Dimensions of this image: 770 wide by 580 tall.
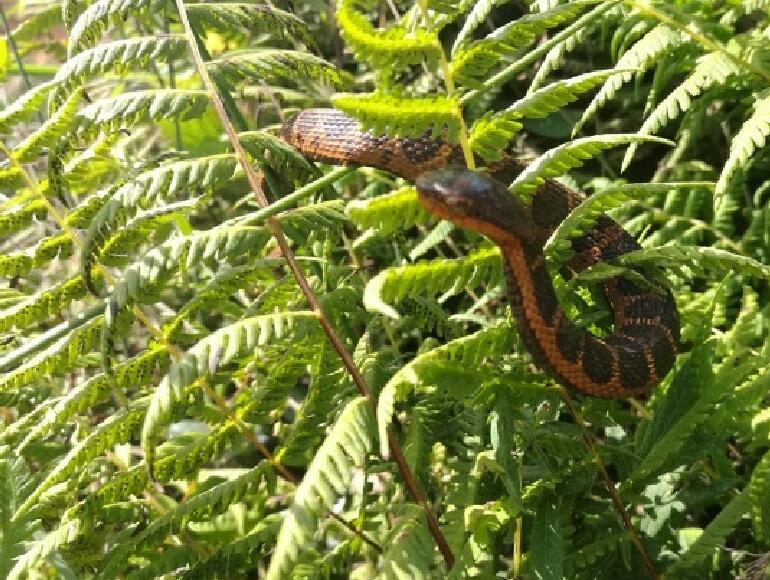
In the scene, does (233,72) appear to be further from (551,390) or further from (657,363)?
(657,363)

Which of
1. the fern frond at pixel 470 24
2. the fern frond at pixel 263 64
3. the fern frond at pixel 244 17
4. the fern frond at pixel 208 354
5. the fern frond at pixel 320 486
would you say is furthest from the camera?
the fern frond at pixel 244 17

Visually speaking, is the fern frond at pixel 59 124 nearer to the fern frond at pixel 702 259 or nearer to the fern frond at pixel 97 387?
the fern frond at pixel 97 387

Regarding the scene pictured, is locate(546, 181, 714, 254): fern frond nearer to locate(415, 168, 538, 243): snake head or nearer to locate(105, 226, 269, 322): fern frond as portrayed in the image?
locate(415, 168, 538, 243): snake head

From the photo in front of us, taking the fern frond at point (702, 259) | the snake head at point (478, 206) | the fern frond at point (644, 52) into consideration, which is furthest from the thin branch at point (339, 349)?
the fern frond at point (644, 52)

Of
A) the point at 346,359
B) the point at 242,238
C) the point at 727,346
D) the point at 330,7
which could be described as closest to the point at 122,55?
the point at 242,238

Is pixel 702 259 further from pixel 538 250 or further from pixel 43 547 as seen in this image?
pixel 43 547

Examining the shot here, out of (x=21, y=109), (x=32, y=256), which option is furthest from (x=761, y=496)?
(x=21, y=109)

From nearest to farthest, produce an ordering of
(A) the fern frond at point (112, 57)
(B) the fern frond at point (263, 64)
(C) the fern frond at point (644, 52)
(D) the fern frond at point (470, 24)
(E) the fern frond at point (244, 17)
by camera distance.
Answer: (D) the fern frond at point (470, 24) < (A) the fern frond at point (112, 57) < (B) the fern frond at point (263, 64) < (E) the fern frond at point (244, 17) < (C) the fern frond at point (644, 52)

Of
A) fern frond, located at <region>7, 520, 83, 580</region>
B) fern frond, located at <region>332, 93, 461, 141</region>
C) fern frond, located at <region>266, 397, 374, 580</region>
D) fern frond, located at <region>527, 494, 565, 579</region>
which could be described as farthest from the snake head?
fern frond, located at <region>7, 520, 83, 580</region>
